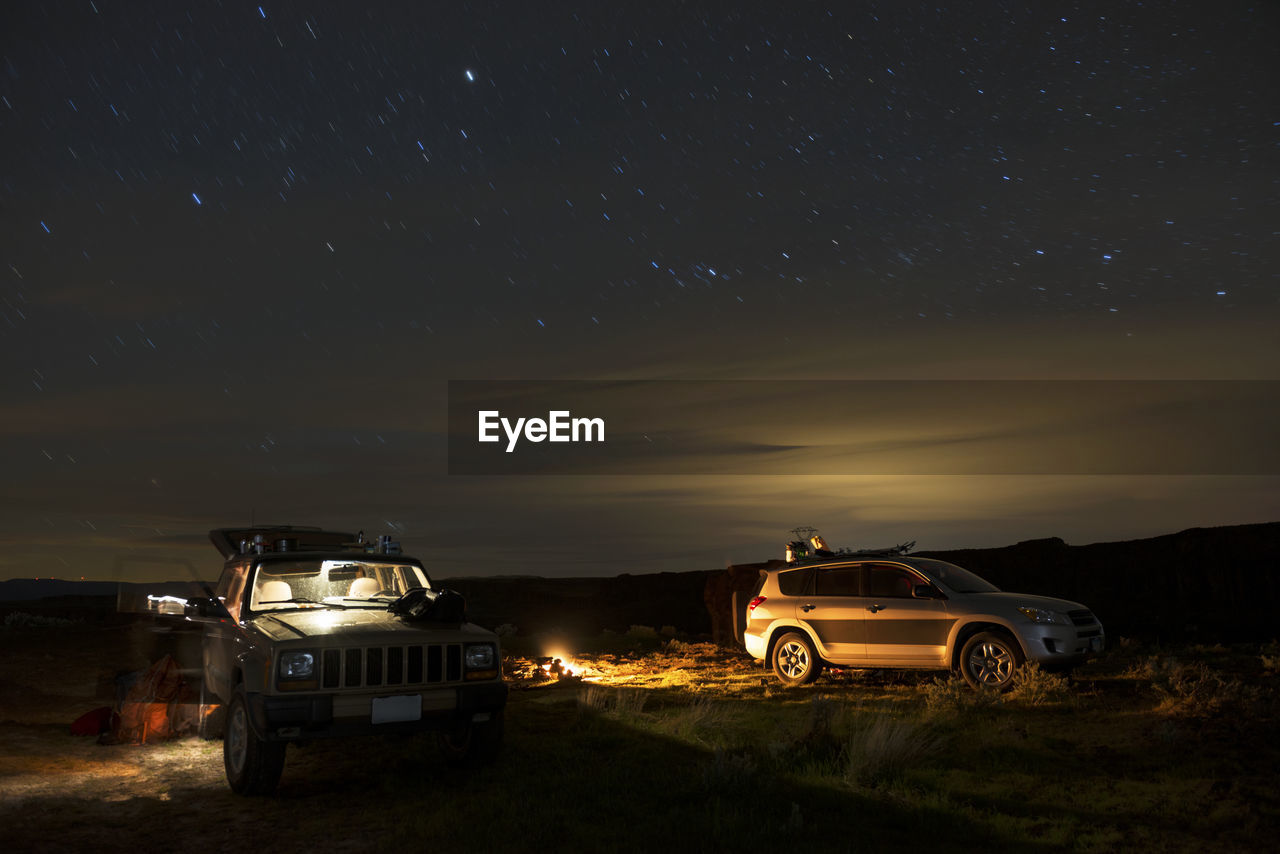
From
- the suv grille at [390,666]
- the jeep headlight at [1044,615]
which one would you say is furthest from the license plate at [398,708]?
the jeep headlight at [1044,615]

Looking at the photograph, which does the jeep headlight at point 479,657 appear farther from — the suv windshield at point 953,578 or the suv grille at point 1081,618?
the suv grille at point 1081,618

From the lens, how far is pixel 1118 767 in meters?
8.01

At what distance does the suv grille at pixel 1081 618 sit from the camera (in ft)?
38.1

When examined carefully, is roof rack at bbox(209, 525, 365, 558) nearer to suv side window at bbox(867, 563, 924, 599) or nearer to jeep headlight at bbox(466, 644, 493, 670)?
jeep headlight at bbox(466, 644, 493, 670)

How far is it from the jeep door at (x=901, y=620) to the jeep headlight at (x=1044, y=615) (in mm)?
915

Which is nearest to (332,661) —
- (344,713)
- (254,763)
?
(344,713)

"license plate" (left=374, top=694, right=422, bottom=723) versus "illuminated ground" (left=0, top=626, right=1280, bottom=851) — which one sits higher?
"license plate" (left=374, top=694, right=422, bottom=723)

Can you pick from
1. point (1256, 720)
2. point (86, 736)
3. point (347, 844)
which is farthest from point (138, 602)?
point (1256, 720)

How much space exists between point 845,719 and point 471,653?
167 inches

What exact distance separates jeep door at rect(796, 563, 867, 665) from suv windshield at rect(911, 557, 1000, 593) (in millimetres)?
916

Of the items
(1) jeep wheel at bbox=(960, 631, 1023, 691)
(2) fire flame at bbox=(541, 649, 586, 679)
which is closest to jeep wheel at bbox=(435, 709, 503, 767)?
(1) jeep wheel at bbox=(960, 631, 1023, 691)

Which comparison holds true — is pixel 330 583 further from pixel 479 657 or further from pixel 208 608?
pixel 479 657

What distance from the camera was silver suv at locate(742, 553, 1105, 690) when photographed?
11.5 m

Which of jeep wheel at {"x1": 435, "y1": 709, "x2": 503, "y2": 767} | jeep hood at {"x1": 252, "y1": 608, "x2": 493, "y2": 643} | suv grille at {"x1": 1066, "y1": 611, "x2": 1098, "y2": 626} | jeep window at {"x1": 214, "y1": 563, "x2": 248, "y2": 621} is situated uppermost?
jeep window at {"x1": 214, "y1": 563, "x2": 248, "y2": 621}
